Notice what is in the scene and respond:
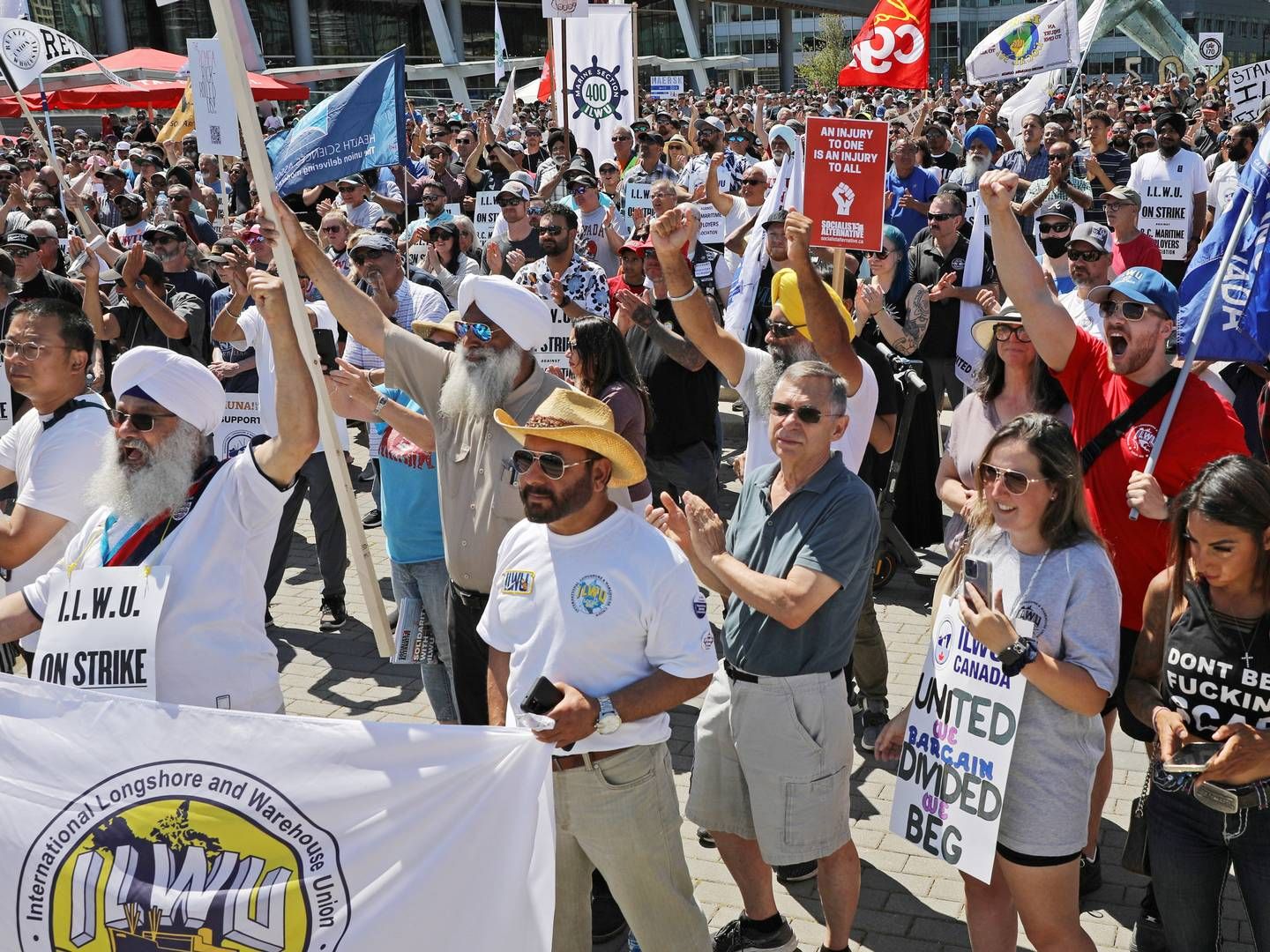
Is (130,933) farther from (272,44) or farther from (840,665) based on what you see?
(272,44)

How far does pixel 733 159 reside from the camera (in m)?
14.7

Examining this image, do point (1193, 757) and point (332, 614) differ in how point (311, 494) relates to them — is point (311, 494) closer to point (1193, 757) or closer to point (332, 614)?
point (332, 614)

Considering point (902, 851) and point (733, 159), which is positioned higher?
point (733, 159)

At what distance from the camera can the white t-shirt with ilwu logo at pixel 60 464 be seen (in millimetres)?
4316

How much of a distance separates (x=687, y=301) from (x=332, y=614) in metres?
3.46

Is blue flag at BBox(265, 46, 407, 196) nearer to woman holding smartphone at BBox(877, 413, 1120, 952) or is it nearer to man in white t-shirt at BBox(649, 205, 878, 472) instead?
man in white t-shirt at BBox(649, 205, 878, 472)

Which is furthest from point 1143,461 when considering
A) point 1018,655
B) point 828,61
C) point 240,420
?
point 828,61

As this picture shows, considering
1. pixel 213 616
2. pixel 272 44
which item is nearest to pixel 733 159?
pixel 213 616

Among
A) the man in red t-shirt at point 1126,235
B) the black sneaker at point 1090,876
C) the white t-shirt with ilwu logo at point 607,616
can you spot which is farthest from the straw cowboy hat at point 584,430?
the man in red t-shirt at point 1126,235

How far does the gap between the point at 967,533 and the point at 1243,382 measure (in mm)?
3549

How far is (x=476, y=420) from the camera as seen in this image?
457 centimetres

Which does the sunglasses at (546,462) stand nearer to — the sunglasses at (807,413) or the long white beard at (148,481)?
the sunglasses at (807,413)

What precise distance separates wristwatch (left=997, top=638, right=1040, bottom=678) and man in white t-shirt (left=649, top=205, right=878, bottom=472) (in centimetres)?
168

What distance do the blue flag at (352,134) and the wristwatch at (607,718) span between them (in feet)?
17.1
